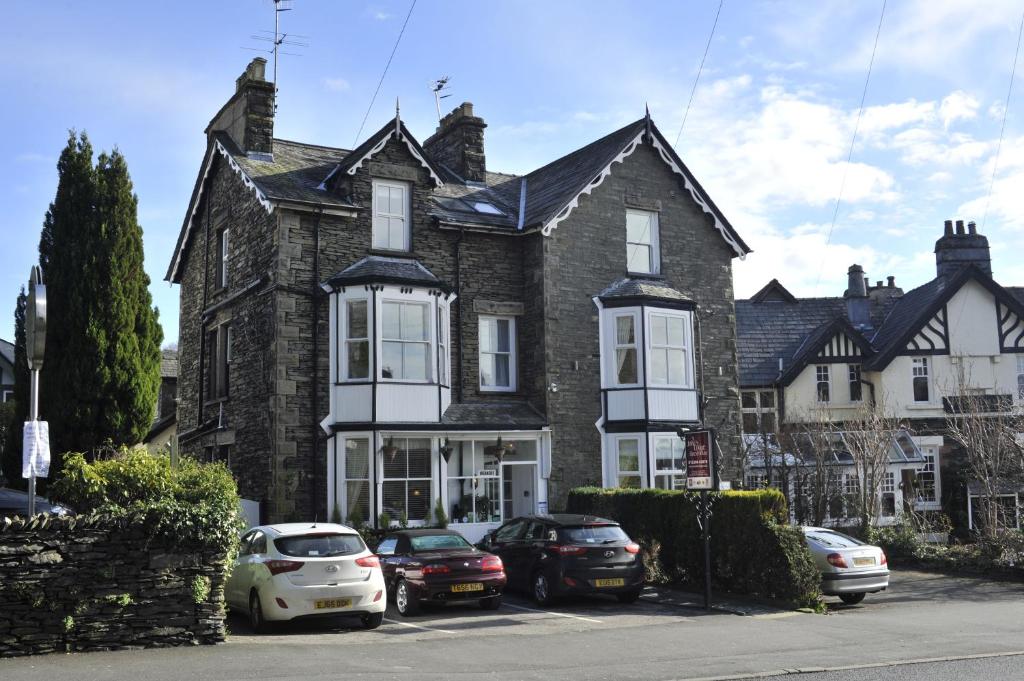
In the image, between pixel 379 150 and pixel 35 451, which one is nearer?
Result: pixel 35 451

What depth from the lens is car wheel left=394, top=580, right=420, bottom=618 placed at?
16.1 meters

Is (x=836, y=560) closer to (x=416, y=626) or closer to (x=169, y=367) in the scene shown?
(x=416, y=626)

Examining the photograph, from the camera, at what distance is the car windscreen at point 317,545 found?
14250mm

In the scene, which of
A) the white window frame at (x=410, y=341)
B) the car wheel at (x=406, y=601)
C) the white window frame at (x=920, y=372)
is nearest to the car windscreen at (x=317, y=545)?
the car wheel at (x=406, y=601)

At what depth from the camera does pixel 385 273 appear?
22781mm

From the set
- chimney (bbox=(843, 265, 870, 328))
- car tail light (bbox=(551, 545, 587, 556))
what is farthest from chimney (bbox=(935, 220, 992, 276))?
car tail light (bbox=(551, 545, 587, 556))

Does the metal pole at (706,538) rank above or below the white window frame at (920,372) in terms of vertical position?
below

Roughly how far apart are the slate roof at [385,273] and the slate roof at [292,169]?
4.74ft

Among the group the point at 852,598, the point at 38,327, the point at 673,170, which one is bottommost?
the point at 852,598

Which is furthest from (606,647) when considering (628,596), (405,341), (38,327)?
(405,341)

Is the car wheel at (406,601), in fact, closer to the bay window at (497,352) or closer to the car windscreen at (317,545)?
the car windscreen at (317,545)

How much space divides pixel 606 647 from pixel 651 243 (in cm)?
1532

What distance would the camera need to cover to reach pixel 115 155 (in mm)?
22156

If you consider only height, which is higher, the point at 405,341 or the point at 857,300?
the point at 857,300
